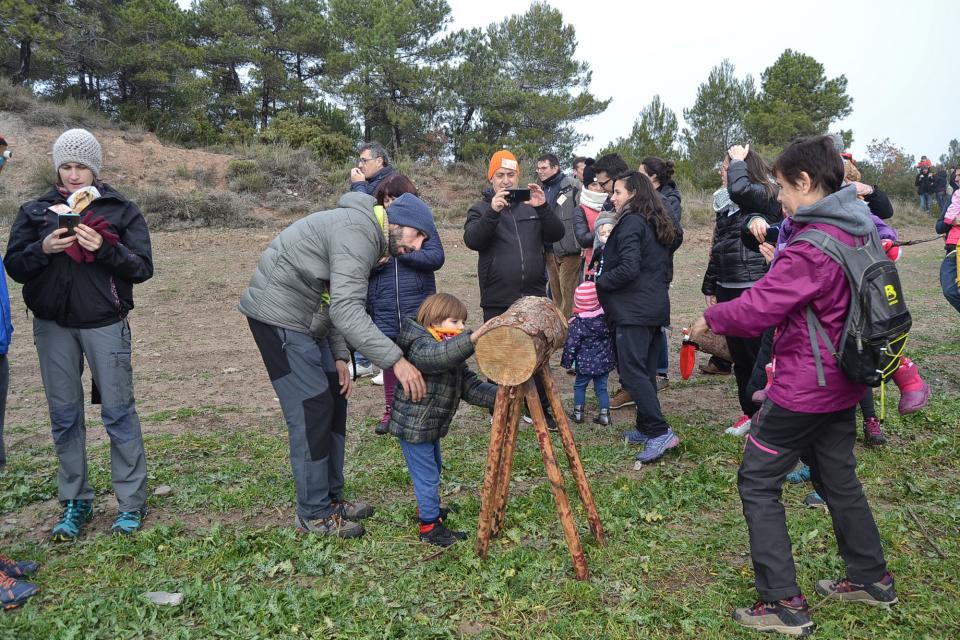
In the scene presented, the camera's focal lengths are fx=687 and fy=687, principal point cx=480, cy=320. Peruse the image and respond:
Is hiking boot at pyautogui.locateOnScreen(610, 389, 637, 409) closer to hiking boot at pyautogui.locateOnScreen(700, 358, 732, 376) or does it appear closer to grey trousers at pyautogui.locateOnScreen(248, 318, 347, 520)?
hiking boot at pyautogui.locateOnScreen(700, 358, 732, 376)

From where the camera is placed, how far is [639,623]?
10.0 ft

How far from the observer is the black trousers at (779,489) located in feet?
9.93

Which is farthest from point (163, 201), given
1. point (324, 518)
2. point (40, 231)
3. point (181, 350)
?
point (324, 518)

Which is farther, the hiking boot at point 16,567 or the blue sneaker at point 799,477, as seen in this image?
the blue sneaker at point 799,477

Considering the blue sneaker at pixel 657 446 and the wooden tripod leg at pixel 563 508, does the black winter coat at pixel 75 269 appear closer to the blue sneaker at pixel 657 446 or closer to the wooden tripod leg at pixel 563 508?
the wooden tripod leg at pixel 563 508

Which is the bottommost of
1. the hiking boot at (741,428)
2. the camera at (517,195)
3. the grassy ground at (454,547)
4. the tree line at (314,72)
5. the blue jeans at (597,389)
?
the grassy ground at (454,547)

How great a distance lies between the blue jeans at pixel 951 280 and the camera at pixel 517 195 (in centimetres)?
394

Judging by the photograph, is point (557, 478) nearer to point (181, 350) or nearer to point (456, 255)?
point (181, 350)

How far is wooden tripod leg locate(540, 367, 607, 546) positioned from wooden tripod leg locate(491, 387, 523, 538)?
17cm

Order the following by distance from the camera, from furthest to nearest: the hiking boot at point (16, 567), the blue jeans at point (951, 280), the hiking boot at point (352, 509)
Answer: the blue jeans at point (951, 280) → the hiking boot at point (352, 509) → the hiking boot at point (16, 567)

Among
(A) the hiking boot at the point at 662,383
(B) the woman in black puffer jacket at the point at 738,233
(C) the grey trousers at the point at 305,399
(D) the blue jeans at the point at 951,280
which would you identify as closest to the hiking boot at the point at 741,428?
(B) the woman in black puffer jacket at the point at 738,233

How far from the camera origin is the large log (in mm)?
3168

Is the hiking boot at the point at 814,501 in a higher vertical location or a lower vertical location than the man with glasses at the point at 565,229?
lower

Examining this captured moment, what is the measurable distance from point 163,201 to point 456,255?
23.7 feet
